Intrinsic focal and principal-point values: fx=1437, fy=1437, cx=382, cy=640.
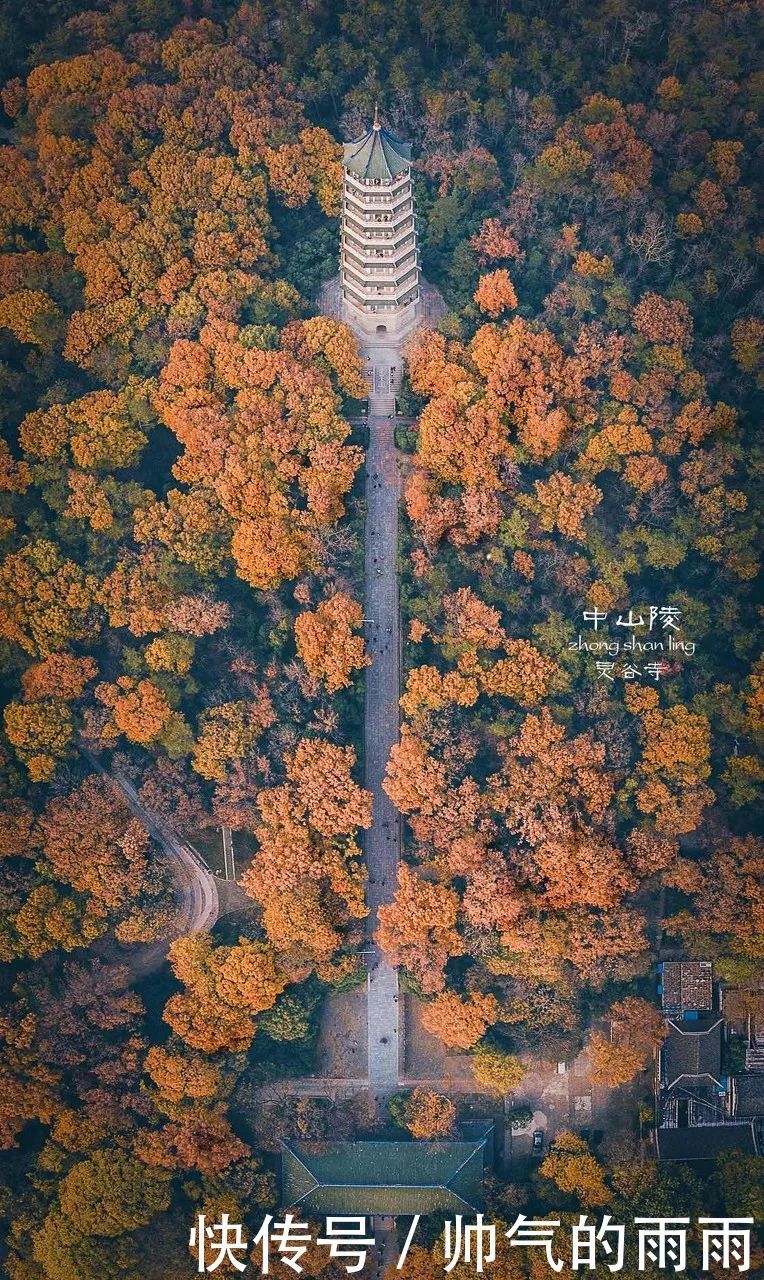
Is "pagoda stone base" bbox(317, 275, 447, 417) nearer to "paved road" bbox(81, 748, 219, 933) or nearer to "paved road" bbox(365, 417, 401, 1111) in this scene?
"paved road" bbox(365, 417, 401, 1111)

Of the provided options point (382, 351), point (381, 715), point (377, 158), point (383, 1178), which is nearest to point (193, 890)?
point (381, 715)

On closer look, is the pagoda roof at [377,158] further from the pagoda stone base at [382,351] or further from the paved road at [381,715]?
the paved road at [381,715]

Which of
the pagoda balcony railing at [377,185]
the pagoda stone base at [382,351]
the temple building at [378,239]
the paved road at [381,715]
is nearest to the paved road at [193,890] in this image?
the paved road at [381,715]

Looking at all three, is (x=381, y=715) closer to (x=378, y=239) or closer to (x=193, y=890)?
(x=193, y=890)

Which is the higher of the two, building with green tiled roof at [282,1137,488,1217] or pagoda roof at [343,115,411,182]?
pagoda roof at [343,115,411,182]

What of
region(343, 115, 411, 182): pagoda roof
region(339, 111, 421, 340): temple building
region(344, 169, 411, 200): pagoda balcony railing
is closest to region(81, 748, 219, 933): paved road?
region(339, 111, 421, 340): temple building

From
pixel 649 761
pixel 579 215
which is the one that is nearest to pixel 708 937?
pixel 649 761
